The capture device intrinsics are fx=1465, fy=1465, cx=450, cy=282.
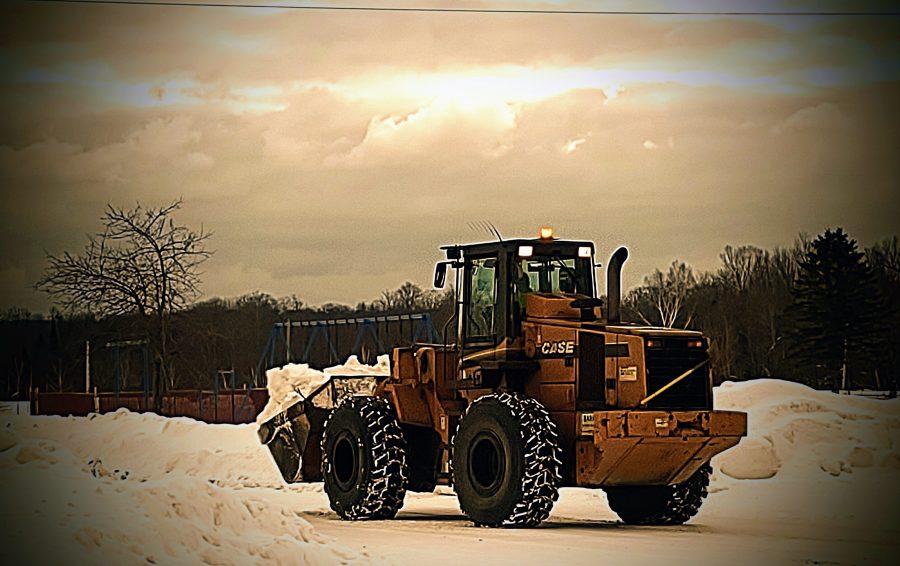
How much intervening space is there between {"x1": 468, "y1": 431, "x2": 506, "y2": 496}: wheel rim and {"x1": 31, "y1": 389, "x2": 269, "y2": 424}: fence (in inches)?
646

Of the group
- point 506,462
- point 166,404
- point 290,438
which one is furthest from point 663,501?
point 166,404

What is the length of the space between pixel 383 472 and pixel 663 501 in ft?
9.68

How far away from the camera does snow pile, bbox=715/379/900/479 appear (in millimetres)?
19406

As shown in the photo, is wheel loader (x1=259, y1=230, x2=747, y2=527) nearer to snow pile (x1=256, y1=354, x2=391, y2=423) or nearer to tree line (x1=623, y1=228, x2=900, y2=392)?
snow pile (x1=256, y1=354, x2=391, y2=423)

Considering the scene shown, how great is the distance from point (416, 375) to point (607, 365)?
2654 millimetres

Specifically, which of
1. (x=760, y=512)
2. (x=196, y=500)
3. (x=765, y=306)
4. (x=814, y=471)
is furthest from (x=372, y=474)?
(x=765, y=306)

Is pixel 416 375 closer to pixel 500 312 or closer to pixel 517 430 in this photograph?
pixel 500 312

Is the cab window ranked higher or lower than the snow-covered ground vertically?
higher

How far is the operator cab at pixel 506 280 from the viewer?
1508 centimetres

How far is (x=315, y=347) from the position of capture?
4081 centimetres

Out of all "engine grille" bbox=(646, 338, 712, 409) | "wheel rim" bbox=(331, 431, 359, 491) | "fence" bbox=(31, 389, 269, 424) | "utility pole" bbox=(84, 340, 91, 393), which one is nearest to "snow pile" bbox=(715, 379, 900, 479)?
"engine grille" bbox=(646, 338, 712, 409)

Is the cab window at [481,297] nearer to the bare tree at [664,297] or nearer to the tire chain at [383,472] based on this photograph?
the tire chain at [383,472]

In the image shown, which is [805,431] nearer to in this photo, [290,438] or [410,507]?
[410,507]

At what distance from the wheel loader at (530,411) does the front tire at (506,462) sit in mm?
15
